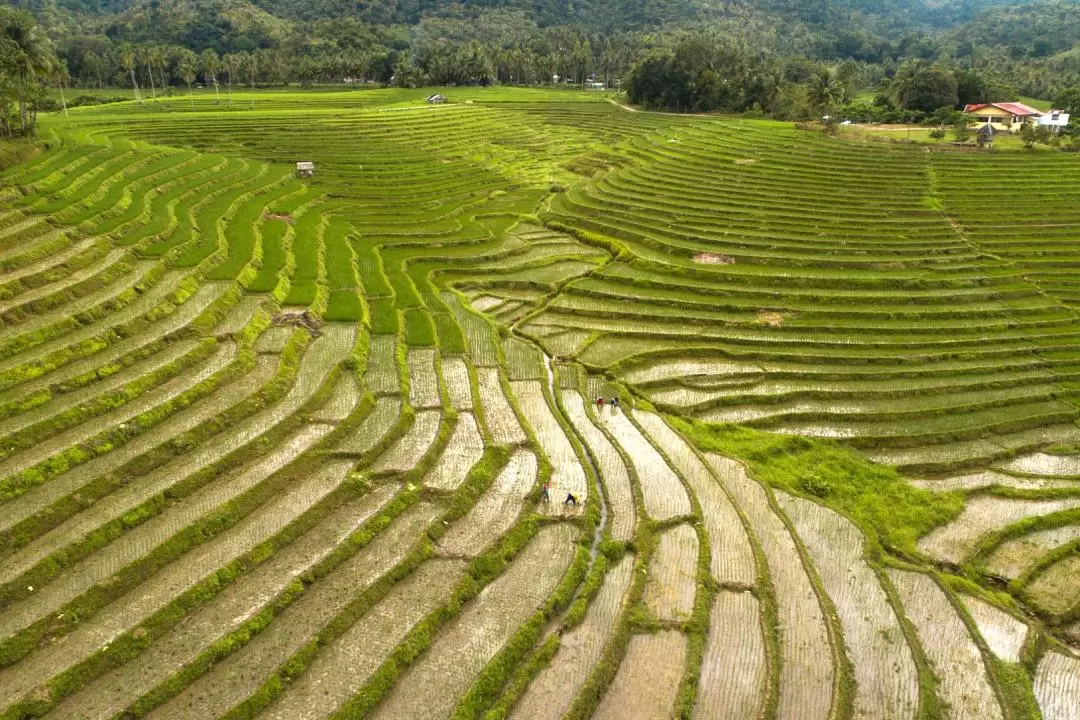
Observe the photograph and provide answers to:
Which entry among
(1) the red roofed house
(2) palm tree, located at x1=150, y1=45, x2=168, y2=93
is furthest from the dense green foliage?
(1) the red roofed house

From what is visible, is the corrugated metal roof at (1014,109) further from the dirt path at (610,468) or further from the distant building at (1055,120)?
the dirt path at (610,468)

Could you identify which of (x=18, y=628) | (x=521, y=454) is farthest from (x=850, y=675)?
(x=18, y=628)

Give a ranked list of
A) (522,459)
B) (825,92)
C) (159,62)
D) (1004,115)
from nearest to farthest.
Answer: (522,459) → (1004,115) → (825,92) → (159,62)

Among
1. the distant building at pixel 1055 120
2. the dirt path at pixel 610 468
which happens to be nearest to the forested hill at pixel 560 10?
the distant building at pixel 1055 120

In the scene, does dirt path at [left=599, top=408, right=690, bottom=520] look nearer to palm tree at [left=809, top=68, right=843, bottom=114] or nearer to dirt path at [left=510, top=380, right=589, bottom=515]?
dirt path at [left=510, top=380, right=589, bottom=515]

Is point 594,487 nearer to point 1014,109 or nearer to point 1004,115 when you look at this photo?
point 1004,115

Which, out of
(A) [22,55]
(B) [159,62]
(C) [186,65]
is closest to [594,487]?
(A) [22,55]
